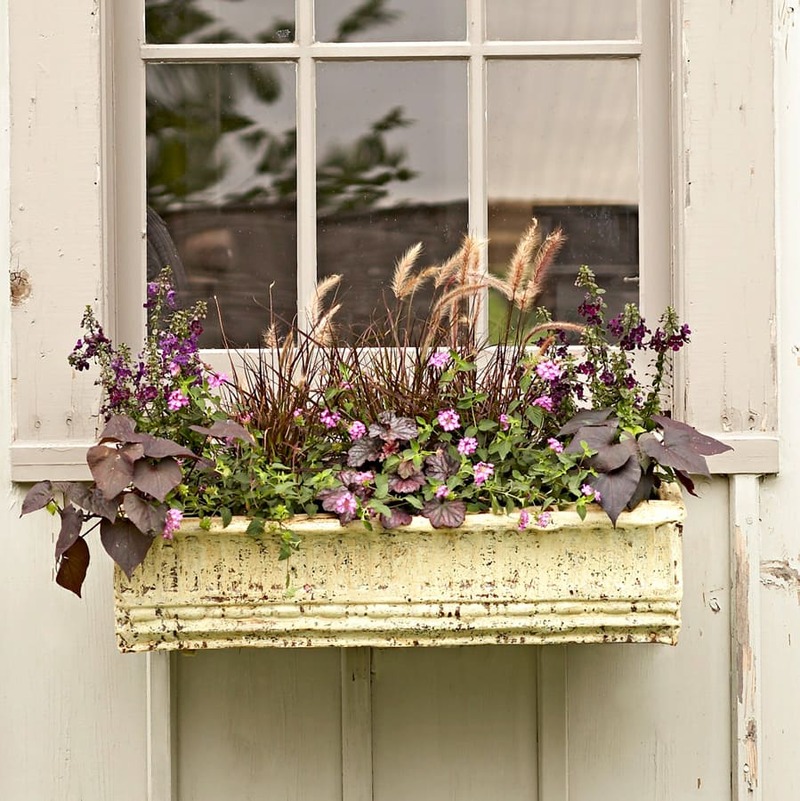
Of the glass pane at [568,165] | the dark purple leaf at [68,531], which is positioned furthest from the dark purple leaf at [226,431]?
the glass pane at [568,165]

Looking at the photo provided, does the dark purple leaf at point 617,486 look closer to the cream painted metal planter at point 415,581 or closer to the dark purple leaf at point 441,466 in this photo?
the cream painted metal planter at point 415,581

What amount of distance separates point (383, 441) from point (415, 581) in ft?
0.71

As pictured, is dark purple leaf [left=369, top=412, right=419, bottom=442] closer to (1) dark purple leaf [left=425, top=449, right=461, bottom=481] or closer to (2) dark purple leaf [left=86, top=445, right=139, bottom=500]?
(1) dark purple leaf [left=425, top=449, right=461, bottom=481]

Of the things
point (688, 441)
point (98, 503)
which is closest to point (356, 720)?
point (98, 503)

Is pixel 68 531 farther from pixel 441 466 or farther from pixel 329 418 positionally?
pixel 441 466

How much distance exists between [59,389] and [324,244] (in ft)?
1.87

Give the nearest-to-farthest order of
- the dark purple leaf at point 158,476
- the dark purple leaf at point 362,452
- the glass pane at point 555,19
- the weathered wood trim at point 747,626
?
the dark purple leaf at point 158,476 → the dark purple leaf at point 362,452 → the weathered wood trim at point 747,626 → the glass pane at point 555,19

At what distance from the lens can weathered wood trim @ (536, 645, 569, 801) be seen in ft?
5.76

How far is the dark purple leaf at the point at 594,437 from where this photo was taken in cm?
143

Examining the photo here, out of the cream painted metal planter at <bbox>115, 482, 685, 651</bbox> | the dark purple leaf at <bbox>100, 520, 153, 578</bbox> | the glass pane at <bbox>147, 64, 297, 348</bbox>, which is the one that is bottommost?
Answer: the cream painted metal planter at <bbox>115, 482, 685, 651</bbox>

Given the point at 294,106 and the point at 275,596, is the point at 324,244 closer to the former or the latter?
the point at 294,106

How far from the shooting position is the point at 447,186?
190cm

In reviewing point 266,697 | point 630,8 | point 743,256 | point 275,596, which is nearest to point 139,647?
point 275,596

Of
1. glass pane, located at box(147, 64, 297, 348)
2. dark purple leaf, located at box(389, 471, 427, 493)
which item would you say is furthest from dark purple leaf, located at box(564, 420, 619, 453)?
glass pane, located at box(147, 64, 297, 348)
